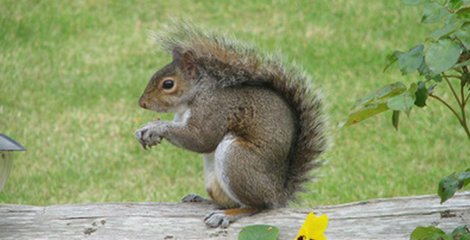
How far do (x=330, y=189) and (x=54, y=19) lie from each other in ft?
11.7

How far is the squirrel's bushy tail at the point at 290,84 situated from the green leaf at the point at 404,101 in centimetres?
66

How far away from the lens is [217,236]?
2301mm

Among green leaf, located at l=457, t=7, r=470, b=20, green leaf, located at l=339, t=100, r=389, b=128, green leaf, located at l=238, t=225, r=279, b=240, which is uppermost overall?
green leaf, located at l=457, t=7, r=470, b=20

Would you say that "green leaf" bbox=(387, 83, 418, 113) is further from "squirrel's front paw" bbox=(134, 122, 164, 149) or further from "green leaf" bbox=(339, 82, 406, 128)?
"squirrel's front paw" bbox=(134, 122, 164, 149)

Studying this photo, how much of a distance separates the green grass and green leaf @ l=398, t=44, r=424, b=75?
1025 millimetres

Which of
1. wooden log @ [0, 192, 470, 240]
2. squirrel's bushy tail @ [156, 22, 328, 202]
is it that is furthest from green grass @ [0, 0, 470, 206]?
wooden log @ [0, 192, 470, 240]

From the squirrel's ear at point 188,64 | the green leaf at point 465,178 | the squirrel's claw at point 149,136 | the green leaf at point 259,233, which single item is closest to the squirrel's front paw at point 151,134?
the squirrel's claw at point 149,136

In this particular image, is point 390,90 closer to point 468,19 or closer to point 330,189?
point 468,19

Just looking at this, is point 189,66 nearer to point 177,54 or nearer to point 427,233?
point 177,54

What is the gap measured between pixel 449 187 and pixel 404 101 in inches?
12.3

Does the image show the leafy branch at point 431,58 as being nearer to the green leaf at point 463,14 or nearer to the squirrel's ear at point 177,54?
the green leaf at point 463,14

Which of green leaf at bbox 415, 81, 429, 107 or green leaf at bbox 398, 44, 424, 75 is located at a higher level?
green leaf at bbox 398, 44, 424, 75

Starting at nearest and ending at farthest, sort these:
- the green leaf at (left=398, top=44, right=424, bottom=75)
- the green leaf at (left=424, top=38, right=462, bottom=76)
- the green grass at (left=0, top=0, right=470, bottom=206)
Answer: the green leaf at (left=424, top=38, right=462, bottom=76) → the green leaf at (left=398, top=44, right=424, bottom=75) → the green grass at (left=0, top=0, right=470, bottom=206)

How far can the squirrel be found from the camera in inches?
93.7
